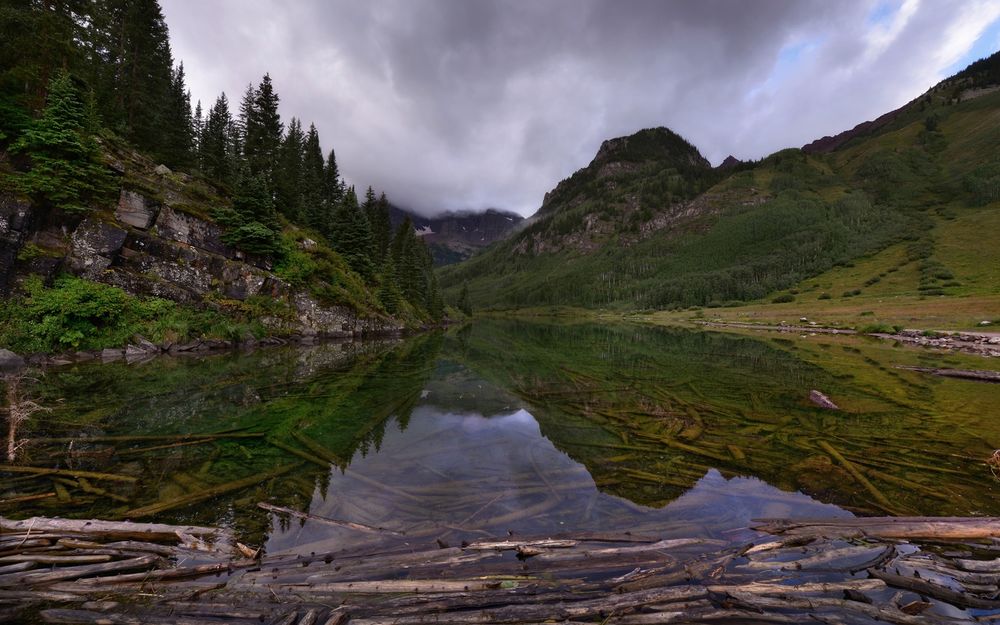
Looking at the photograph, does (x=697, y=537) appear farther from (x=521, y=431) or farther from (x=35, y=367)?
(x=35, y=367)

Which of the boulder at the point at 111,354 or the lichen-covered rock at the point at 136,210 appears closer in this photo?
the boulder at the point at 111,354

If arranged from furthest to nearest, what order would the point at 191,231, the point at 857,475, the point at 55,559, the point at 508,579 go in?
the point at 191,231
the point at 857,475
the point at 508,579
the point at 55,559

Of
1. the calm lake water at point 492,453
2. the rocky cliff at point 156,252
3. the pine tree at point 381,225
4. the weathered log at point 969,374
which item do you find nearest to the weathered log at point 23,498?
the calm lake water at point 492,453

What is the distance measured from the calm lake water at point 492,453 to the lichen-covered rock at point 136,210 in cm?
1990

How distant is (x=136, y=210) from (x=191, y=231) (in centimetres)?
427

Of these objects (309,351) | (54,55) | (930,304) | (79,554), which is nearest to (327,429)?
(79,554)

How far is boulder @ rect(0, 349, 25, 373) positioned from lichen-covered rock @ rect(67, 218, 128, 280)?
9.77m

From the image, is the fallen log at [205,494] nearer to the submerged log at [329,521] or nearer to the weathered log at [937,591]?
the submerged log at [329,521]

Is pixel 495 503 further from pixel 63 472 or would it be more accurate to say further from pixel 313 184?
pixel 313 184

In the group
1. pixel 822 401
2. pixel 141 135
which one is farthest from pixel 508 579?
pixel 141 135

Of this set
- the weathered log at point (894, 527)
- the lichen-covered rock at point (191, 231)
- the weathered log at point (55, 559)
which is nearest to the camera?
Result: the weathered log at point (55, 559)

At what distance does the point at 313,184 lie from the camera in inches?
2689

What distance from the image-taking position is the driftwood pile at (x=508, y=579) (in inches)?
186

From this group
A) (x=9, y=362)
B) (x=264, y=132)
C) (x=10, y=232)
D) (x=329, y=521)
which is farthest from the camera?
(x=264, y=132)
